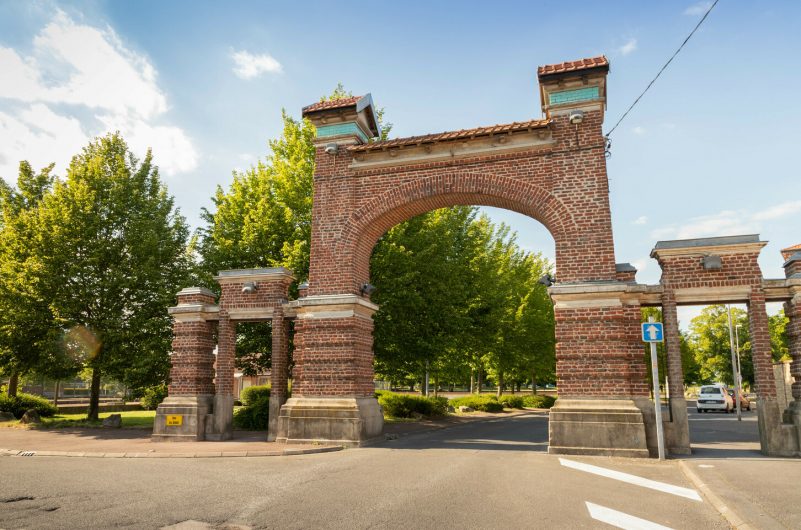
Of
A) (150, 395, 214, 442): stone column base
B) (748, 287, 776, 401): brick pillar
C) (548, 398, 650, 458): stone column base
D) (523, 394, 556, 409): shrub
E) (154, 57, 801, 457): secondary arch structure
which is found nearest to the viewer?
(548, 398, 650, 458): stone column base

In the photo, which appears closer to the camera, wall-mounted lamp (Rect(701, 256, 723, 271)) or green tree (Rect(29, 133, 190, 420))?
wall-mounted lamp (Rect(701, 256, 723, 271))

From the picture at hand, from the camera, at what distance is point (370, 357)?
45.3 feet

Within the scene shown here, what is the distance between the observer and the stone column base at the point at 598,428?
1033cm

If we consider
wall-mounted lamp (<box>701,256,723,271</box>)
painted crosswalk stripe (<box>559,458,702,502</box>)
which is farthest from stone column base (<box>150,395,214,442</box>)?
wall-mounted lamp (<box>701,256,723,271</box>)

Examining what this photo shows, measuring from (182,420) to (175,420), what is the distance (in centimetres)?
18

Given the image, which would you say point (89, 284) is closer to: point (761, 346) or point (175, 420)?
point (175, 420)

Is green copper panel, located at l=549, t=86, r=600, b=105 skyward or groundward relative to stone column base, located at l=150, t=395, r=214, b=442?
skyward

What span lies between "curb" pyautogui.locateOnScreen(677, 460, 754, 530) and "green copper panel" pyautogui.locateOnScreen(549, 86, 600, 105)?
314 inches

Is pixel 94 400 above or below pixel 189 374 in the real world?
below

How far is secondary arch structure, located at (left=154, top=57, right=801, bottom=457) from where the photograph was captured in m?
10.8

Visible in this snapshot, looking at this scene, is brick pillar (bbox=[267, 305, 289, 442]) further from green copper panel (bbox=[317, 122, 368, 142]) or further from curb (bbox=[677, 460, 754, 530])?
curb (bbox=[677, 460, 754, 530])

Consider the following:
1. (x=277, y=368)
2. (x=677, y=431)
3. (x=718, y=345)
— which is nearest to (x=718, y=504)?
(x=677, y=431)

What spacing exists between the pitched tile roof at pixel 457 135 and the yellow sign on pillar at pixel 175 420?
8443 millimetres

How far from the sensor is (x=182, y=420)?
46.3 feet
